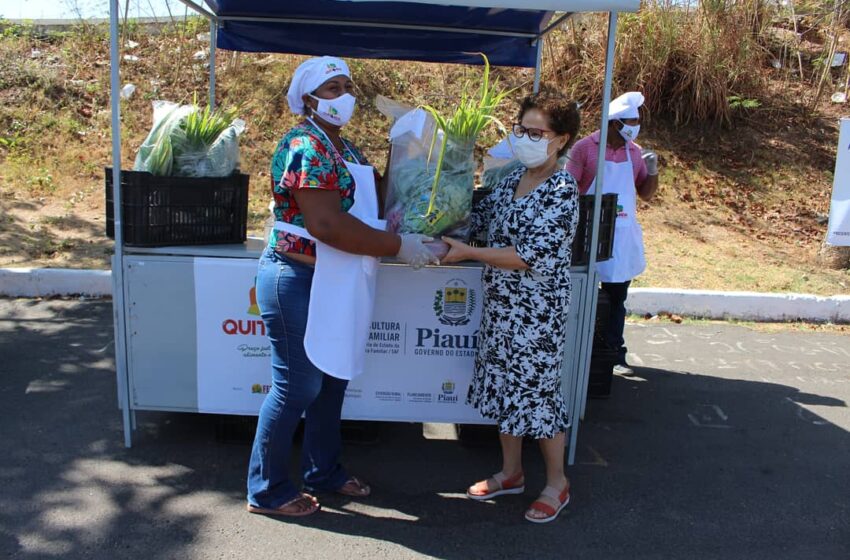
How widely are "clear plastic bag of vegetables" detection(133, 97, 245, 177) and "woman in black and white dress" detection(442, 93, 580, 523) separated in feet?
4.64

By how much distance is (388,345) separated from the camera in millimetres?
3727

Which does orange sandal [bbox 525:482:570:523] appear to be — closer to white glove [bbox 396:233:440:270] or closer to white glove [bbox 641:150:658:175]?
white glove [bbox 396:233:440:270]

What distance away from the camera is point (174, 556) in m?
2.94

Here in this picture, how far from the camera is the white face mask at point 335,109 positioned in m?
2.94

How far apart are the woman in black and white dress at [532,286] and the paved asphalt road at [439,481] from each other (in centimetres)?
40

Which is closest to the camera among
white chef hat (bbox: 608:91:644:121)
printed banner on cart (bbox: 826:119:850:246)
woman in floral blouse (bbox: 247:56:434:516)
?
woman in floral blouse (bbox: 247:56:434:516)

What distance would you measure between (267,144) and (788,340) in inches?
262

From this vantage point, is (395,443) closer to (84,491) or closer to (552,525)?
(552,525)

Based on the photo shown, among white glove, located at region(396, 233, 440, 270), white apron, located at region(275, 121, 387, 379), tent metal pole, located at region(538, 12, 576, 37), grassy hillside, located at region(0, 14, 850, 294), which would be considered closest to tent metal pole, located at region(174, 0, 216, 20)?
white apron, located at region(275, 121, 387, 379)

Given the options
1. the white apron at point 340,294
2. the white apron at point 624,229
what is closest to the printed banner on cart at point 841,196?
the white apron at point 624,229

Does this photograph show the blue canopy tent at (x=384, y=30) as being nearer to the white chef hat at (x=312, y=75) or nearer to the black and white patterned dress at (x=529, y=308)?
the black and white patterned dress at (x=529, y=308)

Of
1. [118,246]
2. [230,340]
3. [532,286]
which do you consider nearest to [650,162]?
[532,286]

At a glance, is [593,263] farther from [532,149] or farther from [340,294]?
[340,294]

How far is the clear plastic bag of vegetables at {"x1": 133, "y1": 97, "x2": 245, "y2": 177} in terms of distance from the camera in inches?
143
